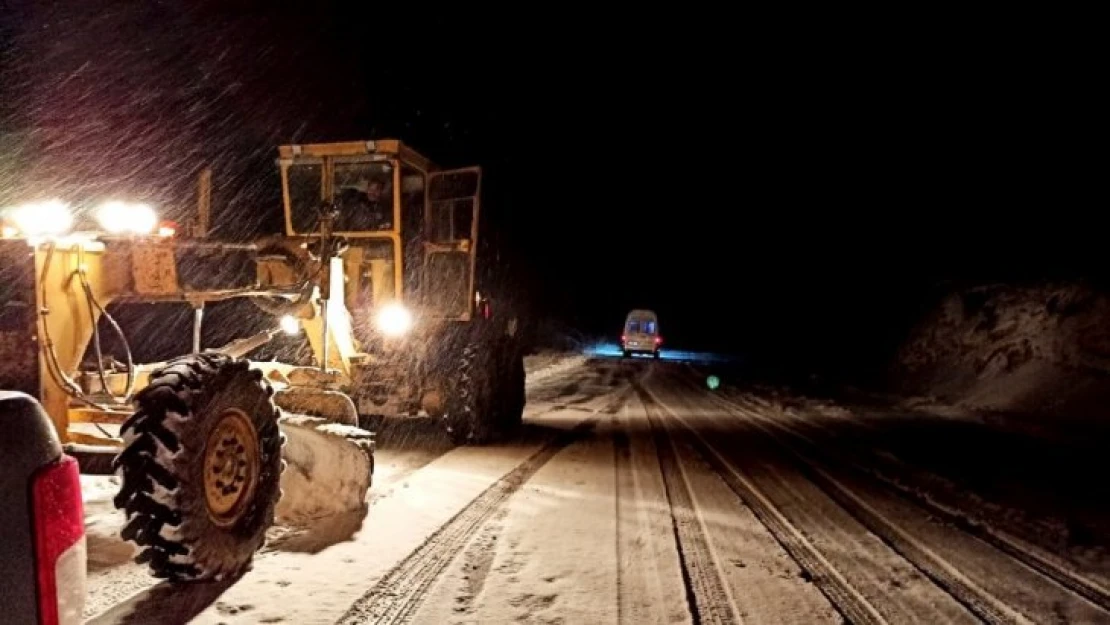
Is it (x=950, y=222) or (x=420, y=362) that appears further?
(x=950, y=222)

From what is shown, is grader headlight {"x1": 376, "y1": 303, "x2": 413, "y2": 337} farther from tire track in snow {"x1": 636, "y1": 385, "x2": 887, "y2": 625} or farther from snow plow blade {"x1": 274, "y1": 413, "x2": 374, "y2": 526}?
tire track in snow {"x1": 636, "y1": 385, "x2": 887, "y2": 625}

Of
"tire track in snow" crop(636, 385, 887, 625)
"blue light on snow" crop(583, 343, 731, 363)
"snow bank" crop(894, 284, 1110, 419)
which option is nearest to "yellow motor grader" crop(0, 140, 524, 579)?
"tire track in snow" crop(636, 385, 887, 625)

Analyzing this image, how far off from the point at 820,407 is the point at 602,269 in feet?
370

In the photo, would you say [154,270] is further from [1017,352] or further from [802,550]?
[1017,352]

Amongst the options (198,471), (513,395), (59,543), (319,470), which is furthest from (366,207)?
(59,543)

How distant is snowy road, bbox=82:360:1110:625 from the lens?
4.56 meters

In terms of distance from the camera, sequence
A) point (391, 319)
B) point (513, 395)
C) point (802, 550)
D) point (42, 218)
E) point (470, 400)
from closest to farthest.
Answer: point (42, 218)
point (802, 550)
point (391, 319)
point (470, 400)
point (513, 395)

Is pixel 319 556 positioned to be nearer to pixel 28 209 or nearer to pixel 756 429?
pixel 28 209

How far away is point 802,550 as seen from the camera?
595 centimetres

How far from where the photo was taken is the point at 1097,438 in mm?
12352

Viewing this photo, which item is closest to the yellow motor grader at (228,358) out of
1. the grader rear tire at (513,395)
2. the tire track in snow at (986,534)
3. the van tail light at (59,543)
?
the grader rear tire at (513,395)

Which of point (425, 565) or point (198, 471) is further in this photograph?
point (425, 565)

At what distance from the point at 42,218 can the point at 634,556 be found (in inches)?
167

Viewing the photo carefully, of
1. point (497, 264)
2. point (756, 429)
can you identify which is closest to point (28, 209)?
point (497, 264)
